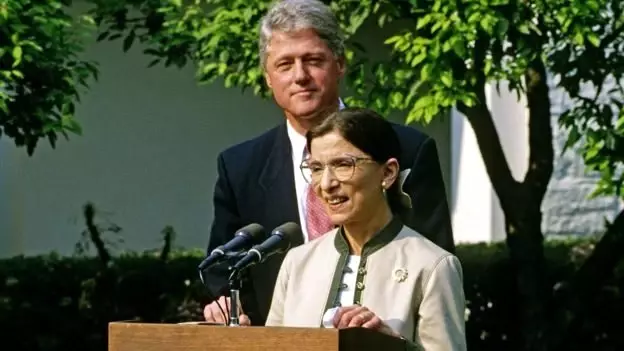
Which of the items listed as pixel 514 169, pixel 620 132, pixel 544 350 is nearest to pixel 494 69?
pixel 620 132

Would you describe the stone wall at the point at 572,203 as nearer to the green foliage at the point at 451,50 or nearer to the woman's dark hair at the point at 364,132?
the green foliage at the point at 451,50

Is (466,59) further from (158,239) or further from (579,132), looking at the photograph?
(158,239)

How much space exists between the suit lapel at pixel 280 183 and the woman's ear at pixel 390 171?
2.44 ft

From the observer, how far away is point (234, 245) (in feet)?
13.6

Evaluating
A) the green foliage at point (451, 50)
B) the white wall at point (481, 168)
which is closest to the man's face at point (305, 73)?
the green foliage at point (451, 50)

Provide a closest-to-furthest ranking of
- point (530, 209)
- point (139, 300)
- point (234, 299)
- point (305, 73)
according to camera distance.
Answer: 1. point (234, 299)
2. point (305, 73)
3. point (530, 209)
4. point (139, 300)

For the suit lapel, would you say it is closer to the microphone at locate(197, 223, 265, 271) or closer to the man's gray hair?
the man's gray hair

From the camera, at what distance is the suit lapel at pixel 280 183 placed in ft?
16.3

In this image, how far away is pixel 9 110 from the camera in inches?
303

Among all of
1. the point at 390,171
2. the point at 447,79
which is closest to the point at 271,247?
the point at 390,171

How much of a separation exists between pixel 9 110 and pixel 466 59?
2148mm

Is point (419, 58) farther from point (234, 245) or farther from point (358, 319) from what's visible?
point (358, 319)

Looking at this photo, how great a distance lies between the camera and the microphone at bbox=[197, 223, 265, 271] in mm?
4070

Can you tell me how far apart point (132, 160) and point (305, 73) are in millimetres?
6946
